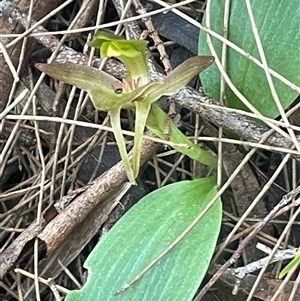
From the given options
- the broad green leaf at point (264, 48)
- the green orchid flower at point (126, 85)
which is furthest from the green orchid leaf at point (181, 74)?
the broad green leaf at point (264, 48)

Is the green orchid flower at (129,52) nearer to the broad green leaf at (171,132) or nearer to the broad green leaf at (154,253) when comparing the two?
the broad green leaf at (171,132)


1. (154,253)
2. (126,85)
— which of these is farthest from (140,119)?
(154,253)

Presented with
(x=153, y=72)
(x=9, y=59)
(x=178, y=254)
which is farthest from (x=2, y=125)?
(x=178, y=254)

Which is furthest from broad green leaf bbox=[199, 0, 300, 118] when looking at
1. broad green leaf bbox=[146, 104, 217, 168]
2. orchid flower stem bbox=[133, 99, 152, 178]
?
orchid flower stem bbox=[133, 99, 152, 178]

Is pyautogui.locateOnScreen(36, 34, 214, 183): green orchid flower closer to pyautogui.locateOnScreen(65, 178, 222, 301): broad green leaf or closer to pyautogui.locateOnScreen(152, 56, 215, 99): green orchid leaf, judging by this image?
pyautogui.locateOnScreen(152, 56, 215, 99): green orchid leaf

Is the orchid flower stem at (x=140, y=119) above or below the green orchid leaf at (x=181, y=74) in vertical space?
below

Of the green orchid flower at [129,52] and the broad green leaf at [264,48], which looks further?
the broad green leaf at [264,48]
